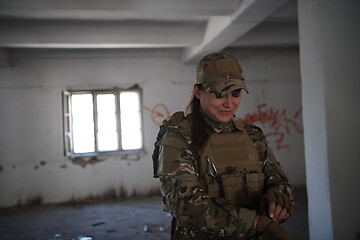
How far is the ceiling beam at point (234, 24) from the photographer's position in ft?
10.7

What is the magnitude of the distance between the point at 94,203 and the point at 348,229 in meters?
4.52

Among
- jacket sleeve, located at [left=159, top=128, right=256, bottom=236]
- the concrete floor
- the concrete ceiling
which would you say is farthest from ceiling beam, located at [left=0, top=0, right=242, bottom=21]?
the concrete floor

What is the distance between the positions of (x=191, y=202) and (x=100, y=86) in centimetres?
538

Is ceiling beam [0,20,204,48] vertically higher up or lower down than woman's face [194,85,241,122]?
higher up

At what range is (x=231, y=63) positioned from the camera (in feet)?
4.32

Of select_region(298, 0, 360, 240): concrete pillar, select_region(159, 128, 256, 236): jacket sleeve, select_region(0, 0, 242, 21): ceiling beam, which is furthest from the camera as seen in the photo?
select_region(0, 0, 242, 21): ceiling beam

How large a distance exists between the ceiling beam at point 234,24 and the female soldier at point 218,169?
212 cm

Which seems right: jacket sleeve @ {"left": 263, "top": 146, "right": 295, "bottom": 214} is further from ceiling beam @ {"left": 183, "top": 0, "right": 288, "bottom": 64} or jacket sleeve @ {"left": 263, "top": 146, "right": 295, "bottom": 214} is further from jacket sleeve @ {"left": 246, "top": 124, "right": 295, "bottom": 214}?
ceiling beam @ {"left": 183, "top": 0, "right": 288, "bottom": 64}

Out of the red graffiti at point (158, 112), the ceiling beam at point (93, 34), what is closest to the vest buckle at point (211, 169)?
the ceiling beam at point (93, 34)

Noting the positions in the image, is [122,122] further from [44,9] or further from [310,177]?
[310,177]

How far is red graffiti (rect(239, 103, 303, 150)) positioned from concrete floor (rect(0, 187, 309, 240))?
3.95ft

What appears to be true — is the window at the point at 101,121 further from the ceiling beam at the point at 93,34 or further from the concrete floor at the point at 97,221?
the ceiling beam at the point at 93,34

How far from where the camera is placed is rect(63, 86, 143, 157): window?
245 inches

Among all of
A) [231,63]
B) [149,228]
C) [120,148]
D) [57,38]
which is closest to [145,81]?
[120,148]
